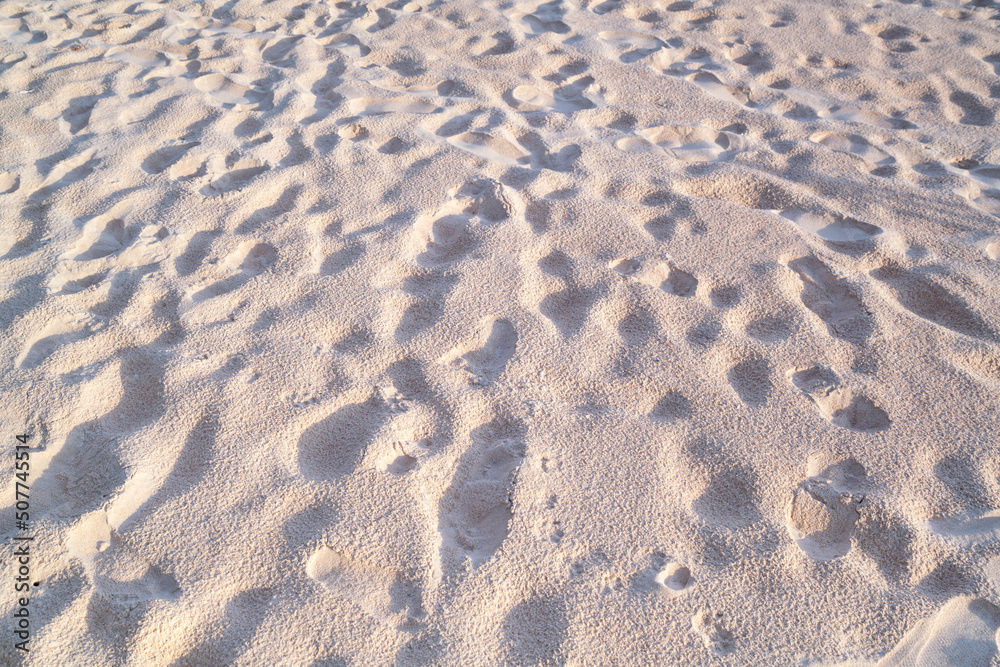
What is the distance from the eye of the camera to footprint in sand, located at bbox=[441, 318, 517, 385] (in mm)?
1579

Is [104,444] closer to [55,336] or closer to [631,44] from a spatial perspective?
[55,336]

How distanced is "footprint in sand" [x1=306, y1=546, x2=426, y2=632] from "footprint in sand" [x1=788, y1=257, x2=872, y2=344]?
1292 mm

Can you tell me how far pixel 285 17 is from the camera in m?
3.44

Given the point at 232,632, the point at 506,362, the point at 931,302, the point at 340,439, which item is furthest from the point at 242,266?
the point at 931,302

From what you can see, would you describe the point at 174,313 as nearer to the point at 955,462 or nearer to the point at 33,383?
the point at 33,383

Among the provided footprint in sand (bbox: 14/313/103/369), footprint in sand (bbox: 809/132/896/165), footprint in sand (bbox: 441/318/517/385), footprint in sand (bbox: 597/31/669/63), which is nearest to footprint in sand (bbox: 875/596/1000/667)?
footprint in sand (bbox: 441/318/517/385)

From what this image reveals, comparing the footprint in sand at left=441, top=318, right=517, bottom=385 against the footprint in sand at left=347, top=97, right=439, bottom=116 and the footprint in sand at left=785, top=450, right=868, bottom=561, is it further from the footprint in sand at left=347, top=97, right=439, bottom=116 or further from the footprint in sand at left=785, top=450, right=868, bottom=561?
the footprint in sand at left=347, top=97, right=439, bottom=116

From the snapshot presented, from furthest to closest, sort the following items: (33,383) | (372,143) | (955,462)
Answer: (372,143) < (33,383) < (955,462)

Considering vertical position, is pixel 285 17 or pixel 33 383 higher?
pixel 285 17

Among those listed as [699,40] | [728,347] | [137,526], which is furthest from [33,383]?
[699,40]

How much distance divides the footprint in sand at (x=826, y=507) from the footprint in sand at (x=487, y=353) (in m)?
0.74

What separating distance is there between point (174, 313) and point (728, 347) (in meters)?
1.54

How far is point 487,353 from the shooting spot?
5.37 ft

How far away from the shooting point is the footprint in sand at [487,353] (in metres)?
1.58
